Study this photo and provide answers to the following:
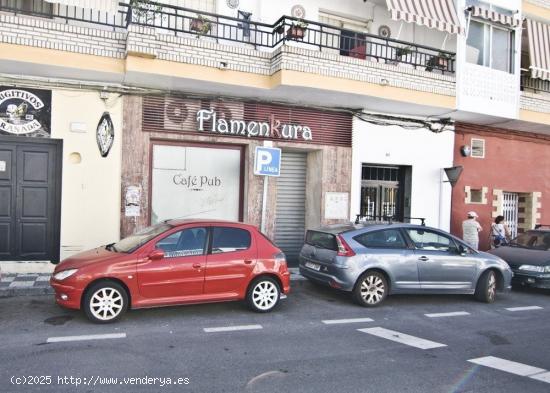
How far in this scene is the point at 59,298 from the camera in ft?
23.2

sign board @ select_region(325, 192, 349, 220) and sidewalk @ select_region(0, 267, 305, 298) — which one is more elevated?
sign board @ select_region(325, 192, 349, 220)

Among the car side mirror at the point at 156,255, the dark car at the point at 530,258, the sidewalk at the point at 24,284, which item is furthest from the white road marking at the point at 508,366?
the sidewalk at the point at 24,284

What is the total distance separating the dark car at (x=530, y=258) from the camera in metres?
10.8

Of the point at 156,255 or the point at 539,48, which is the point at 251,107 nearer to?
the point at 156,255

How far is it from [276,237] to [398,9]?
6470mm

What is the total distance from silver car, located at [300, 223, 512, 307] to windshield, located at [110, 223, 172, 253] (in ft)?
9.82

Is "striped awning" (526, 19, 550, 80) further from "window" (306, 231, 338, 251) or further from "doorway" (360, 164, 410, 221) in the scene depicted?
"window" (306, 231, 338, 251)

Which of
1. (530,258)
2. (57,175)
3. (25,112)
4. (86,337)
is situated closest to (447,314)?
(530,258)

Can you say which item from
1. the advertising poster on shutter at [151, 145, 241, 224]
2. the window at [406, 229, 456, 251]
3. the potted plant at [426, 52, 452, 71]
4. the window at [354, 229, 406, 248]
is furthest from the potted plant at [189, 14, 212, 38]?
the potted plant at [426, 52, 452, 71]

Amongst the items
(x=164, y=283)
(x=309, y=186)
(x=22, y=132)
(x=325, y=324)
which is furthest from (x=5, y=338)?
(x=309, y=186)

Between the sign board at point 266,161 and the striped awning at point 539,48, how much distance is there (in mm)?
9232

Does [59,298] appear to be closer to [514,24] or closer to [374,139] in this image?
[374,139]

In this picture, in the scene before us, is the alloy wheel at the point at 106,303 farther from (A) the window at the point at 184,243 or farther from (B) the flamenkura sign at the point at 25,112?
(B) the flamenkura sign at the point at 25,112

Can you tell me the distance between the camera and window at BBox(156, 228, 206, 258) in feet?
24.5
